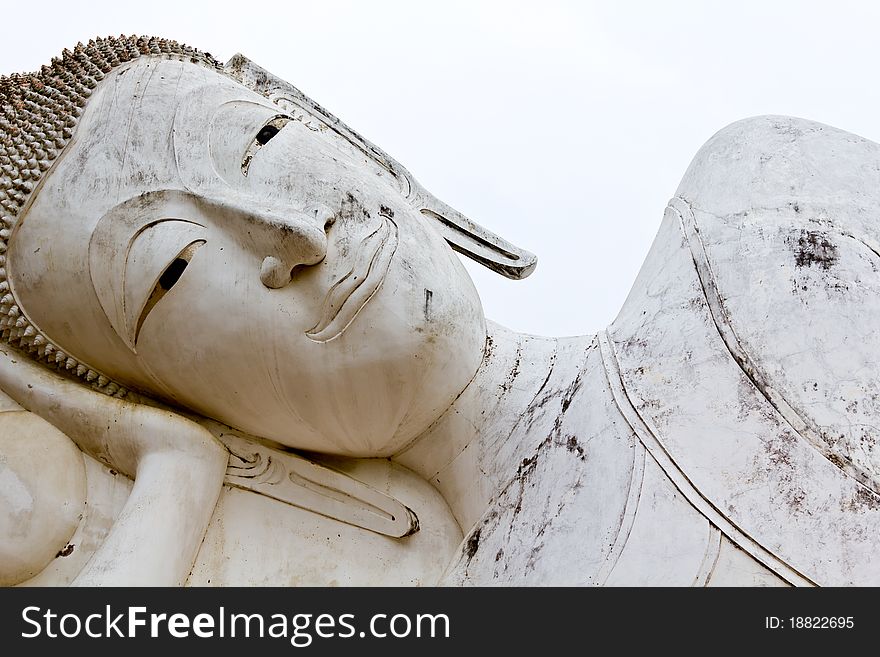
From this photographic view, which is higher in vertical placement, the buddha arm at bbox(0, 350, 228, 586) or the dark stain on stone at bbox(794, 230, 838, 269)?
the dark stain on stone at bbox(794, 230, 838, 269)

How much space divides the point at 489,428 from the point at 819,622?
3.08ft

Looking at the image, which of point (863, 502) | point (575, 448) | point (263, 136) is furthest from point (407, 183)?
point (863, 502)

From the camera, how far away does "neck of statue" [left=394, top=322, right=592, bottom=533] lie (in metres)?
2.72

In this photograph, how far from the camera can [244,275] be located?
2506 millimetres

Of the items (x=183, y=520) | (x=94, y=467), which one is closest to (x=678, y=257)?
(x=183, y=520)

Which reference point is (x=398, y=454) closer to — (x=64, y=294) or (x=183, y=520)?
(x=183, y=520)

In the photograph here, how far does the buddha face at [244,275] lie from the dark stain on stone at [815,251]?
2.24ft

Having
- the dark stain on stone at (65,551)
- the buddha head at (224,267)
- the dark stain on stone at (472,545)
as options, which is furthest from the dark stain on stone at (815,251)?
the dark stain on stone at (65,551)

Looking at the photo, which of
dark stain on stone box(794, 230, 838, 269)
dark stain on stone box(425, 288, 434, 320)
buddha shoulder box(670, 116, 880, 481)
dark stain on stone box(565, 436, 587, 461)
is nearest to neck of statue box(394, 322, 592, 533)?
dark stain on stone box(565, 436, 587, 461)

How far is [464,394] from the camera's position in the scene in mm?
2734

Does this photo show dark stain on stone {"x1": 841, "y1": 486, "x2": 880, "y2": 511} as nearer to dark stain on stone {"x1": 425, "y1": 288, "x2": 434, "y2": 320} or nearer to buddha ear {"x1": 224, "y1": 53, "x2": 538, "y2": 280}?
dark stain on stone {"x1": 425, "y1": 288, "x2": 434, "y2": 320}

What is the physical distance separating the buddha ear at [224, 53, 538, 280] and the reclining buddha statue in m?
0.15

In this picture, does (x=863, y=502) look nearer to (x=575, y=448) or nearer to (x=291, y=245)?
(x=575, y=448)

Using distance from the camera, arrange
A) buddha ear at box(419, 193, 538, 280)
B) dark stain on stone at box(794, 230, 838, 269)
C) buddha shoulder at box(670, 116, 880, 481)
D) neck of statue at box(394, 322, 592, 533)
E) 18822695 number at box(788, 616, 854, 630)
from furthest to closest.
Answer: buddha ear at box(419, 193, 538, 280), neck of statue at box(394, 322, 592, 533), dark stain on stone at box(794, 230, 838, 269), buddha shoulder at box(670, 116, 880, 481), 18822695 number at box(788, 616, 854, 630)
